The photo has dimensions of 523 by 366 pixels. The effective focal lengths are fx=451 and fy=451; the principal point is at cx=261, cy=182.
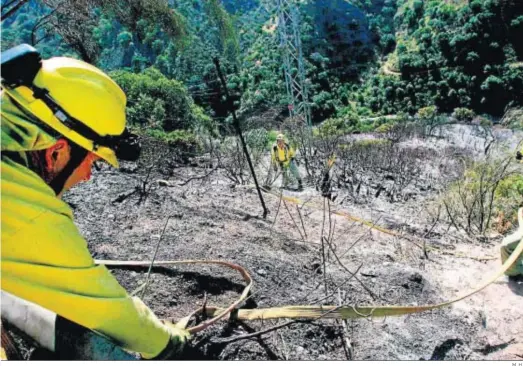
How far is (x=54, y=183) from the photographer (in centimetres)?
173

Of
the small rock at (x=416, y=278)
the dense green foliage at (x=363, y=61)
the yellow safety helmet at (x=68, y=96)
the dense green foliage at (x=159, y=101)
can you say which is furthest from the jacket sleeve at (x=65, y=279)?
the dense green foliage at (x=363, y=61)

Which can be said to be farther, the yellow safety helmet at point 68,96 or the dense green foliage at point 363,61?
the dense green foliage at point 363,61

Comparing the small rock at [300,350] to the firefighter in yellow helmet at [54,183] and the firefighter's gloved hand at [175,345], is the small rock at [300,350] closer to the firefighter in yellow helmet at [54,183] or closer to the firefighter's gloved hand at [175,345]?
the firefighter's gloved hand at [175,345]

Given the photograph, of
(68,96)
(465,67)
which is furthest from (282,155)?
(465,67)

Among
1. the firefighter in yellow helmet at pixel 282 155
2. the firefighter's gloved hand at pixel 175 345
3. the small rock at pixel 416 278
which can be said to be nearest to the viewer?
the firefighter's gloved hand at pixel 175 345

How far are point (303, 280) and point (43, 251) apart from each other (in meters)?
2.17

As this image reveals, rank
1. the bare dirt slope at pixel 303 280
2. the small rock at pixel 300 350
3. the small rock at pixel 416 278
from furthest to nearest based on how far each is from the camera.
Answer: the small rock at pixel 416 278 → the bare dirt slope at pixel 303 280 → the small rock at pixel 300 350

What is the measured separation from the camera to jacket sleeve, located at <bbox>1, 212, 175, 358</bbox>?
4.93ft

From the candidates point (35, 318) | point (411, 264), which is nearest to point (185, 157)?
point (411, 264)

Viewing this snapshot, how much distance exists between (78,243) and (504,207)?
24.4 feet

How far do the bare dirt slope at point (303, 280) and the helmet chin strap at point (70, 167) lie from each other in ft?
3.39

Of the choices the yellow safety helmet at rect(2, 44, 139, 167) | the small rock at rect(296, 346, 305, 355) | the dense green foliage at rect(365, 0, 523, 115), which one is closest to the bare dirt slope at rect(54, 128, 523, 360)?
the small rock at rect(296, 346, 305, 355)

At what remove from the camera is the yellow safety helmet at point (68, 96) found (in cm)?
155

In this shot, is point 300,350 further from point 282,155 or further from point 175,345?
point 282,155
